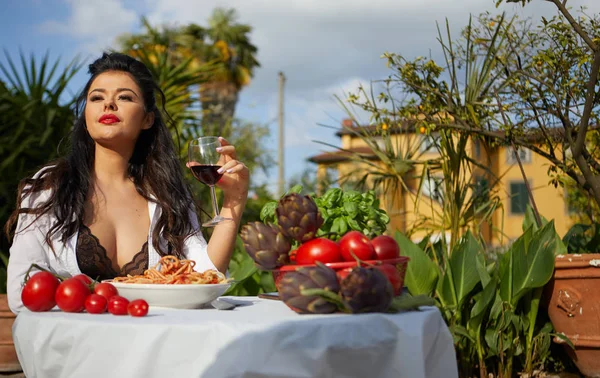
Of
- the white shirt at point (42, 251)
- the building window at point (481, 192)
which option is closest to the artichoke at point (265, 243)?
the white shirt at point (42, 251)

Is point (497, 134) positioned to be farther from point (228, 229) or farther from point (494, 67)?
point (228, 229)

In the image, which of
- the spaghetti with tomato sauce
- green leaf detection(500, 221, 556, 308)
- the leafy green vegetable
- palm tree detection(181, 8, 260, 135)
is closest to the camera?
the spaghetti with tomato sauce

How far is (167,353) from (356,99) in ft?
→ 15.1

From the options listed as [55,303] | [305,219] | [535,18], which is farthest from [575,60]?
[55,303]

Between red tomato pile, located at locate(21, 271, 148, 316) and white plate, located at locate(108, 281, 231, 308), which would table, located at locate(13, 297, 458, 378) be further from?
white plate, located at locate(108, 281, 231, 308)

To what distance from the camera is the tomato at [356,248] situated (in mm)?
2008

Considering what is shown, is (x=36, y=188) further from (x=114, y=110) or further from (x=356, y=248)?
(x=356, y=248)

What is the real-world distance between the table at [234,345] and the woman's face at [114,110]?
1.05m

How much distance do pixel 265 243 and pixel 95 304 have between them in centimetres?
53

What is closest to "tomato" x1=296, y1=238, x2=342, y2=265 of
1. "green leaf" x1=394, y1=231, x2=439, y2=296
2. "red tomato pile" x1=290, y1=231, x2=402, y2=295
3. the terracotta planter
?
"red tomato pile" x1=290, y1=231, x2=402, y2=295

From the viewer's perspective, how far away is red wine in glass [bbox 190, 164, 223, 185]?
2.52 metres

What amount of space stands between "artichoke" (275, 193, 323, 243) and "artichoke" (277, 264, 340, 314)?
0.19 metres

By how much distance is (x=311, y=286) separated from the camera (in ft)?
6.13

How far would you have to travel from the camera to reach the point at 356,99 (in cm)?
616
